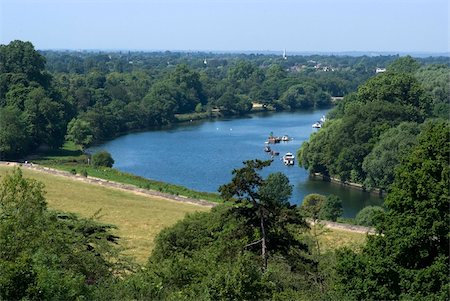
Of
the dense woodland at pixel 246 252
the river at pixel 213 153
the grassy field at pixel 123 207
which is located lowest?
the river at pixel 213 153

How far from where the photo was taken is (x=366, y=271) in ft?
36.9

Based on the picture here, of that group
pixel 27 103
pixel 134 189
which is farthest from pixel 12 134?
pixel 134 189

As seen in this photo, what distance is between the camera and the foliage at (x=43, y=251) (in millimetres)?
8930

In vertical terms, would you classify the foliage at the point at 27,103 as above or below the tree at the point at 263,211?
below

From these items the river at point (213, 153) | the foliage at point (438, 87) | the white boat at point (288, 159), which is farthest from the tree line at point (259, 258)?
the foliage at point (438, 87)

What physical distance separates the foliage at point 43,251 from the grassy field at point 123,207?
657 cm

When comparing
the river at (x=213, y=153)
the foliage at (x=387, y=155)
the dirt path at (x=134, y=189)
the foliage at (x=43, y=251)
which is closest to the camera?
the foliage at (x=43, y=251)

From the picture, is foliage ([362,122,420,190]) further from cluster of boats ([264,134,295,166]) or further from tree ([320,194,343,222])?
cluster of boats ([264,134,295,166])

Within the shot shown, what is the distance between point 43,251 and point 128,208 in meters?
16.3

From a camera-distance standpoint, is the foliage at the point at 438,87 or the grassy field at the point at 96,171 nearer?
the grassy field at the point at 96,171

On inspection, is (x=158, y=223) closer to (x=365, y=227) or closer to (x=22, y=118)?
(x=365, y=227)

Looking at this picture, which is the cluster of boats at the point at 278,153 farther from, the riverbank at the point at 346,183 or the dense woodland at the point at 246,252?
the dense woodland at the point at 246,252

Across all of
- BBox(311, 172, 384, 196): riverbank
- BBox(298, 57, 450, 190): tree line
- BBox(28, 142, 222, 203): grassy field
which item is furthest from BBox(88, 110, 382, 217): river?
BBox(28, 142, 222, 203): grassy field

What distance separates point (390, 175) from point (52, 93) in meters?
30.0
